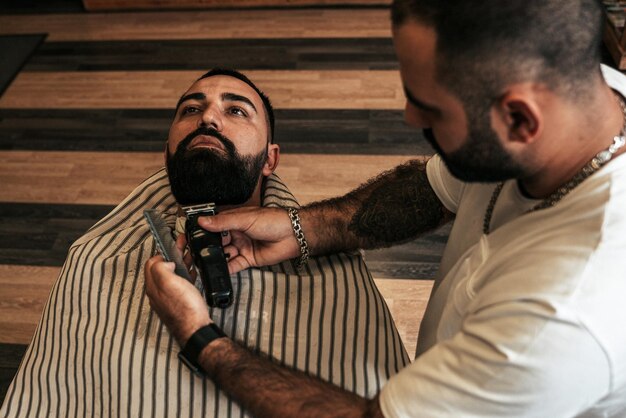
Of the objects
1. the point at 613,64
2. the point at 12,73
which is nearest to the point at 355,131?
the point at 613,64

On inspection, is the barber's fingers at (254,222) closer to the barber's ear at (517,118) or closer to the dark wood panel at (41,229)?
the barber's ear at (517,118)

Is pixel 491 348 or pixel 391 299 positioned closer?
pixel 491 348

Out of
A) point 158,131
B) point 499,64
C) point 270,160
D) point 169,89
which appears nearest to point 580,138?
point 499,64

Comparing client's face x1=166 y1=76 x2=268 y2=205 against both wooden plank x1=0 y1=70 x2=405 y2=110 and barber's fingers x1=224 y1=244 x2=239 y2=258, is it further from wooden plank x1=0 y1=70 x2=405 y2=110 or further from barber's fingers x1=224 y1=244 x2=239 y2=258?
wooden plank x1=0 y1=70 x2=405 y2=110

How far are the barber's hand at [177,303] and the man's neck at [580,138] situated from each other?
717mm

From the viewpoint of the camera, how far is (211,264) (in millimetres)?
1346

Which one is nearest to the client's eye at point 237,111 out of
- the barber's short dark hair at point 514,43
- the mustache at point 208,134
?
the mustache at point 208,134

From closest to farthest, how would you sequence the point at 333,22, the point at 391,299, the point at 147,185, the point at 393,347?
the point at 393,347
the point at 147,185
the point at 391,299
the point at 333,22

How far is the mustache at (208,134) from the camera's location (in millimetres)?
1652

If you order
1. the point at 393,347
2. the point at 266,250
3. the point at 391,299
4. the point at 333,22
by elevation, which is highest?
the point at 266,250

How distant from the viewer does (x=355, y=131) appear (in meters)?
3.06

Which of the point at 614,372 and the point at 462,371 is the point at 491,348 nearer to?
the point at 462,371

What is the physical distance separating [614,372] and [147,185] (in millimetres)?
1387

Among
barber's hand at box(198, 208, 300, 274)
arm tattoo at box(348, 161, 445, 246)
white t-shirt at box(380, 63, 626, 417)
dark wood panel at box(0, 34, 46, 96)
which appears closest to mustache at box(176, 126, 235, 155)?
barber's hand at box(198, 208, 300, 274)
